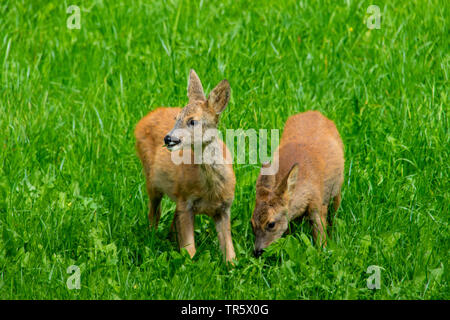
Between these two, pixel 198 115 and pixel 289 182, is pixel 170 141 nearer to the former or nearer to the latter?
pixel 198 115

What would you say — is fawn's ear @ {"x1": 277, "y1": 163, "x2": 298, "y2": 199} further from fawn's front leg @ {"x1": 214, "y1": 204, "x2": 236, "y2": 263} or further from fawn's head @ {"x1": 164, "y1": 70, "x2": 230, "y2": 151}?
fawn's head @ {"x1": 164, "y1": 70, "x2": 230, "y2": 151}

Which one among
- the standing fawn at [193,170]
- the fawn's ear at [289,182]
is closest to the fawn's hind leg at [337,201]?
the fawn's ear at [289,182]

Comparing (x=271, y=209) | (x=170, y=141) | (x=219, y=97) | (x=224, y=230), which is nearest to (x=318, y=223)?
(x=271, y=209)

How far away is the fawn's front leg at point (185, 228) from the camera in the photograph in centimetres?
561

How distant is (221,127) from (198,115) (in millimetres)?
1559

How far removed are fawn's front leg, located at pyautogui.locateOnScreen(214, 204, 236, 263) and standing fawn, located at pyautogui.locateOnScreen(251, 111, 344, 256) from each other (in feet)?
0.69

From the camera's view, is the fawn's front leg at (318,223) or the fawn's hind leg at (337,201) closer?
the fawn's front leg at (318,223)

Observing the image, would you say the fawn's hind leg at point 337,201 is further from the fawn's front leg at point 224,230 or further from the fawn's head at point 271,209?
the fawn's front leg at point 224,230

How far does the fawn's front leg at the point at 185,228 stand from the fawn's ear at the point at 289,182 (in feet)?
2.35

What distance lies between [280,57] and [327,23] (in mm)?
849

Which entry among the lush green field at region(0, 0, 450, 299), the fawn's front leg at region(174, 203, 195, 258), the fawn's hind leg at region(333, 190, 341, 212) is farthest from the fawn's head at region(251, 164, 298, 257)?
the fawn's hind leg at region(333, 190, 341, 212)

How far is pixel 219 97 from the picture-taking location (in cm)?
544

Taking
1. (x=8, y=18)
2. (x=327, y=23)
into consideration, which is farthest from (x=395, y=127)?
(x=8, y=18)
